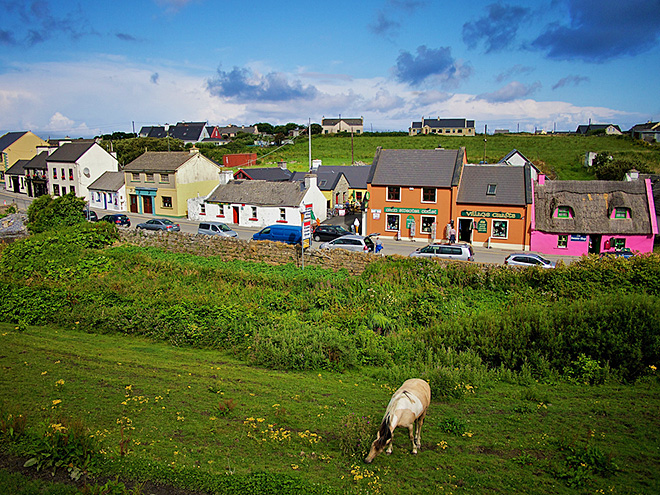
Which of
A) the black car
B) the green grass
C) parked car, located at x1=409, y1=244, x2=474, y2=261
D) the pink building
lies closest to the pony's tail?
the green grass

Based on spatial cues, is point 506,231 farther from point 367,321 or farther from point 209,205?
point 209,205

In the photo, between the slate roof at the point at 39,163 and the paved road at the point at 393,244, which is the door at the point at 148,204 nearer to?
the paved road at the point at 393,244

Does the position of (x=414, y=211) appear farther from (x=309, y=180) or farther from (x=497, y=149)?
(x=497, y=149)

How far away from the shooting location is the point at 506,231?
3541 centimetres

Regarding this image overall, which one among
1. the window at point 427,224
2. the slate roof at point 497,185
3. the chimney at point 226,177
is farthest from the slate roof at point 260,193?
the slate roof at point 497,185

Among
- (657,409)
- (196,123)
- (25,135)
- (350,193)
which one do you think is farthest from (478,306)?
(196,123)

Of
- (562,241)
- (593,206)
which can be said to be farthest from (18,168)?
(593,206)

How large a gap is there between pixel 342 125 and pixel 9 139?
10301 cm

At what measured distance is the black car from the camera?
36.4 metres

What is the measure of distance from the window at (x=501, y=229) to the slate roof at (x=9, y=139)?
88.2 meters

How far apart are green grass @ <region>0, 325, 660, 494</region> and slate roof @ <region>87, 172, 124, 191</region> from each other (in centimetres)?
4772

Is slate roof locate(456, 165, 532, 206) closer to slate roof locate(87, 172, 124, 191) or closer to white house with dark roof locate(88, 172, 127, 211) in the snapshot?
white house with dark roof locate(88, 172, 127, 211)

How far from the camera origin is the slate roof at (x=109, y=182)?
5750cm

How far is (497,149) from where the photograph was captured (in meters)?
101
